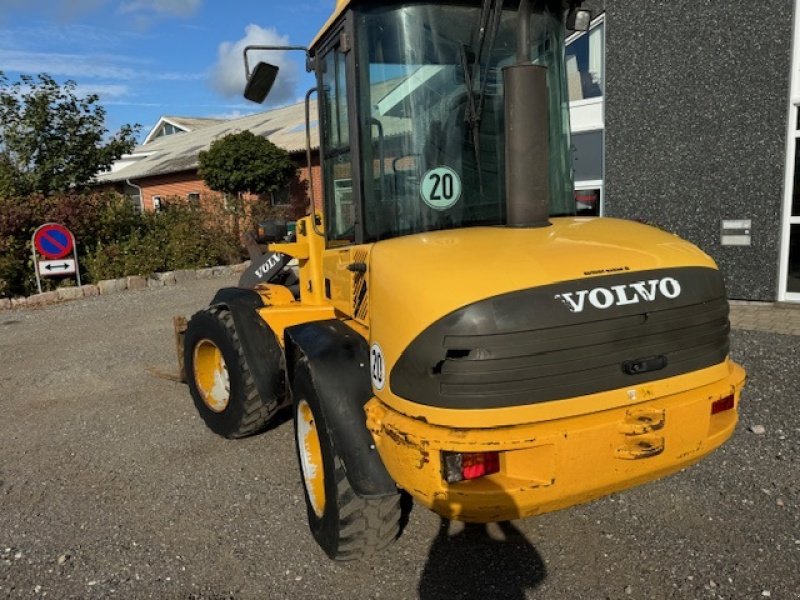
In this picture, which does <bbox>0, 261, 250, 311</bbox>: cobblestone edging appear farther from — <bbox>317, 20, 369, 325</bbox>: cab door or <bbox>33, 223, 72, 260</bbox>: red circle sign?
<bbox>317, 20, 369, 325</bbox>: cab door

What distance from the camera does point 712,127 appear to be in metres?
8.29

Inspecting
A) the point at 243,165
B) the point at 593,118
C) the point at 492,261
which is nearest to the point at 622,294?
the point at 492,261

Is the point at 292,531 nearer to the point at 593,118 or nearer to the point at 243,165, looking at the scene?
the point at 593,118

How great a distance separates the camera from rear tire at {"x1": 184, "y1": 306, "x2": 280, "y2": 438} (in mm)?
4086

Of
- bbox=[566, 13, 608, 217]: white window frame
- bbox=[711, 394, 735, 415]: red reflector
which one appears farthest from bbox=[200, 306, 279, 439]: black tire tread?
bbox=[566, 13, 608, 217]: white window frame

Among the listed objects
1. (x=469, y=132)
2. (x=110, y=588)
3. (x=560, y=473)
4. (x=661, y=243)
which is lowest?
(x=110, y=588)

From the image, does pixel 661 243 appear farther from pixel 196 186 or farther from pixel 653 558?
pixel 196 186

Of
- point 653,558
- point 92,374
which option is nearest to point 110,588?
point 653,558

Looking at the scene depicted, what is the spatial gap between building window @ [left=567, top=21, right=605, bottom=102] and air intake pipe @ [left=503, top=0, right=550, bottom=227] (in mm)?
7602

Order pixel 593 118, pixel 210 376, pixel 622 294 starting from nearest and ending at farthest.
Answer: pixel 622 294
pixel 210 376
pixel 593 118

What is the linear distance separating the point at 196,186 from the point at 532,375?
24745mm

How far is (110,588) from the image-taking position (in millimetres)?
2963

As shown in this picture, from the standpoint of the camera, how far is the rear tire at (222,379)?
4.09 metres

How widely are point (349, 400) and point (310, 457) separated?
68 cm
